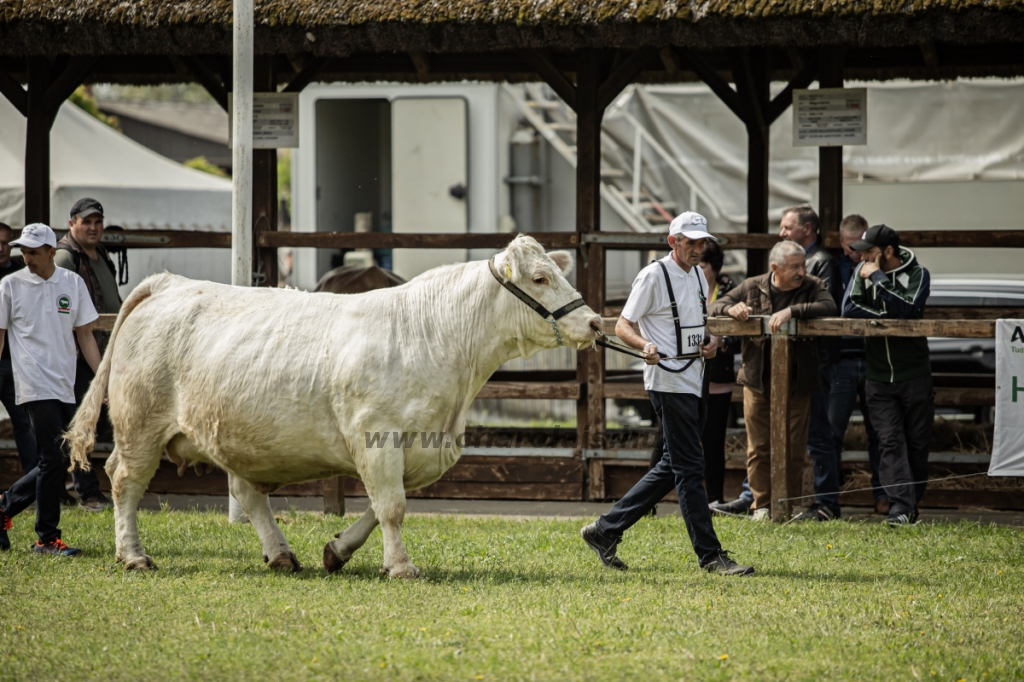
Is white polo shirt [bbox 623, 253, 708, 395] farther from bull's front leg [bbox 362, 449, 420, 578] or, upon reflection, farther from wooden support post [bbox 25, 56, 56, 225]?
wooden support post [bbox 25, 56, 56, 225]

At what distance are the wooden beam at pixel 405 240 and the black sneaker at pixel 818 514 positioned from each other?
278 cm

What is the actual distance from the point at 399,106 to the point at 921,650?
12.2 m

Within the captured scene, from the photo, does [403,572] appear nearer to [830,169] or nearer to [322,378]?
[322,378]

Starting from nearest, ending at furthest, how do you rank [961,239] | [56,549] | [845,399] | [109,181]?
[56,549] < [845,399] < [961,239] < [109,181]

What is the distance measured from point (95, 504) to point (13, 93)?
3957 millimetres

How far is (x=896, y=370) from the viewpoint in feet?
27.6

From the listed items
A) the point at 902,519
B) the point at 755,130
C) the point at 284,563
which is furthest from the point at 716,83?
the point at 284,563

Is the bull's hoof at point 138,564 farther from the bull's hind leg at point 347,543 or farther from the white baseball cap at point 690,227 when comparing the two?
the white baseball cap at point 690,227

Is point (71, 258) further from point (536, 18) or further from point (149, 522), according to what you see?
point (536, 18)

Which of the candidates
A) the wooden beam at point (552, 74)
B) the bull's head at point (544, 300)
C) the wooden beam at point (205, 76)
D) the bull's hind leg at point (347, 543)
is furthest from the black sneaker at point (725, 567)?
the wooden beam at point (205, 76)

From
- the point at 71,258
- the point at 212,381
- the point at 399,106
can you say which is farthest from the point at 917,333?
the point at 399,106

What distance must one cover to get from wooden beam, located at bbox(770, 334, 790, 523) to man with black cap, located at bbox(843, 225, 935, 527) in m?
0.59

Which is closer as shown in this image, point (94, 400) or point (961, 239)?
point (94, 400)

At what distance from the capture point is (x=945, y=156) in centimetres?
1709
